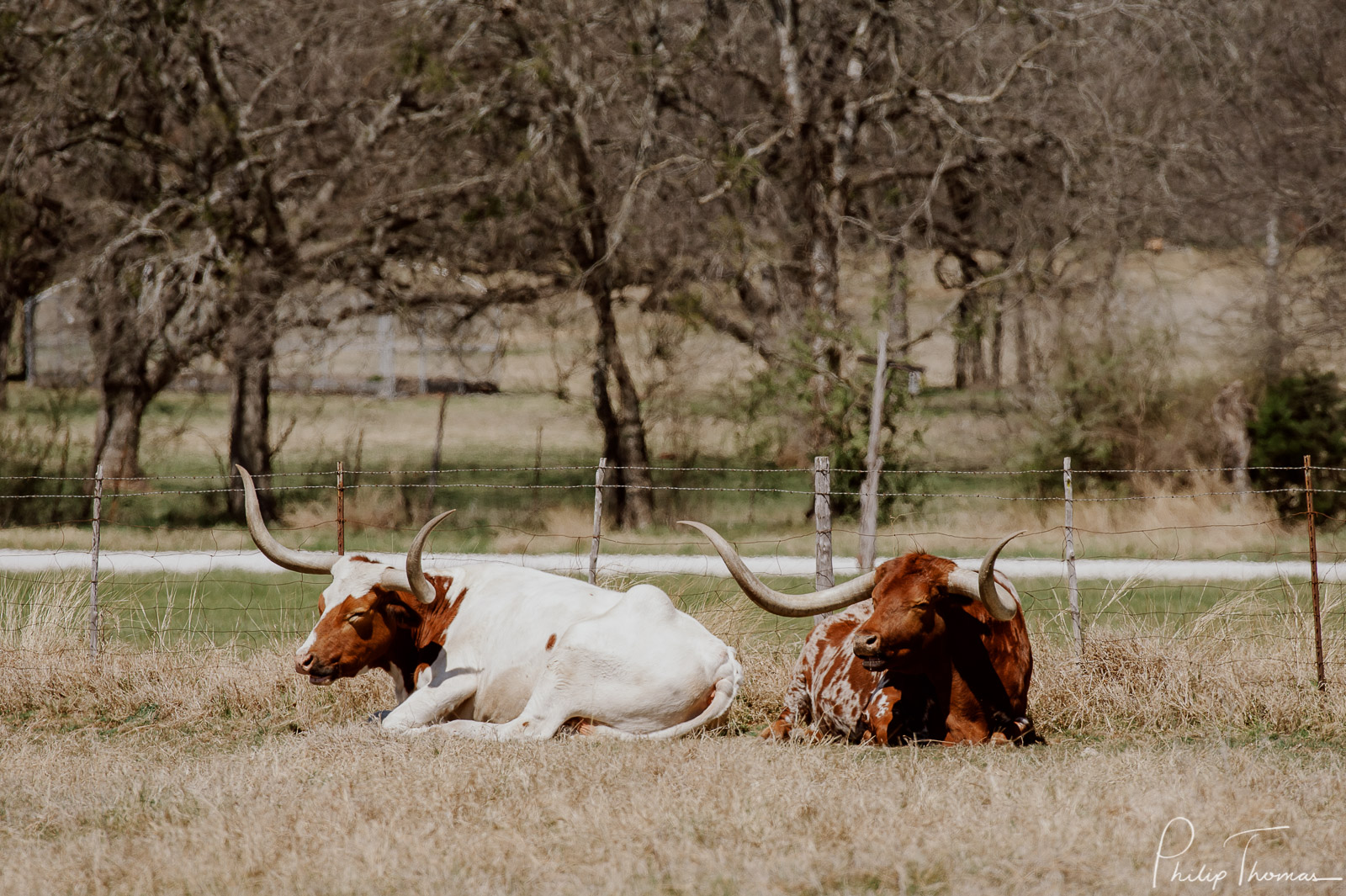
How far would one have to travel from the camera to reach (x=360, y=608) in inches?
287

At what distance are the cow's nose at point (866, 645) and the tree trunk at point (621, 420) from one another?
40.8ft

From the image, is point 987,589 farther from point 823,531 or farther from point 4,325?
point 4,325

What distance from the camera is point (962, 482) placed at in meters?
21.4

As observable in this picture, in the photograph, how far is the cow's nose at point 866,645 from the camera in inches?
252

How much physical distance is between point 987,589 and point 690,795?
1.80 m

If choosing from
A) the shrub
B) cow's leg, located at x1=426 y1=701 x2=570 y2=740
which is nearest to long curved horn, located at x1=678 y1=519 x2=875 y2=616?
cow's leg, located at x1=426 y1=701 x2=570 y2=740

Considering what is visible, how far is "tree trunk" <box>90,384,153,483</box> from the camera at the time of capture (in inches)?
783

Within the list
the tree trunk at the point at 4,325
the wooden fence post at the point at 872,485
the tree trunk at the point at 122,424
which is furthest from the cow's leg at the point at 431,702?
the tree trunk at the point at 4,325

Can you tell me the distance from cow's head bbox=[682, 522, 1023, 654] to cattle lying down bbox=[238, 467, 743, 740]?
21.9 inches

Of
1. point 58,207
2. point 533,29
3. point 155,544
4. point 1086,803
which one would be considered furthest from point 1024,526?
point 58,207

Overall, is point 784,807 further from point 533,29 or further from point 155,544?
point 533,29

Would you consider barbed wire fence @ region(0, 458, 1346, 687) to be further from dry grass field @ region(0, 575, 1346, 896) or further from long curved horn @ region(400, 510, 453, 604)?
long curved horn @ region(400, 510, 453, 604)

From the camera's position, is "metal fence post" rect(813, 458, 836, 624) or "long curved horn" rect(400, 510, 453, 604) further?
"metal fence post" rect(813, 458, 836, 624)

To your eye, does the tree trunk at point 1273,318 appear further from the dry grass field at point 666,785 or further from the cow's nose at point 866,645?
the cow's nose at point 866,645
